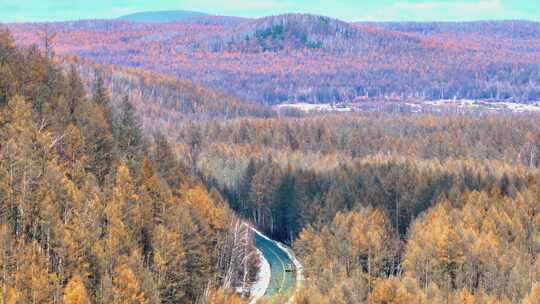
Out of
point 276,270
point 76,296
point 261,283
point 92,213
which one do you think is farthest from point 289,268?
point 76,296

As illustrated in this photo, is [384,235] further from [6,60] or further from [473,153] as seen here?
[473,153]

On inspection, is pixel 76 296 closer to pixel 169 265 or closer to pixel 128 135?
pixel 169 265

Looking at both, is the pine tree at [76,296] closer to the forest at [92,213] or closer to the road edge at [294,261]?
the forest at [92,213]

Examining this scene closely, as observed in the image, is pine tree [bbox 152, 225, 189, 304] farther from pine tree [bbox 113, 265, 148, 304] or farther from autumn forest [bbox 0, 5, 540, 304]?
pine tree [bbox 113, 265, 148, 304]

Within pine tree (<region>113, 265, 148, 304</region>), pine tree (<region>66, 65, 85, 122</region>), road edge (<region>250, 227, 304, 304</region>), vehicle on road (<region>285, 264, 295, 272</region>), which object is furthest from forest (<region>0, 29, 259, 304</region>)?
vehicle on road (<region>285, 264, 295, 272</region>)

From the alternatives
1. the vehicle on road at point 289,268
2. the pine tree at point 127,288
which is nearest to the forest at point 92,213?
the pine tree at point 127,288

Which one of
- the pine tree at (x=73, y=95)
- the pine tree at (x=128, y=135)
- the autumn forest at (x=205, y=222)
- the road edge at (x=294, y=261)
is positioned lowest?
the road edge at (x=294, y=261)
